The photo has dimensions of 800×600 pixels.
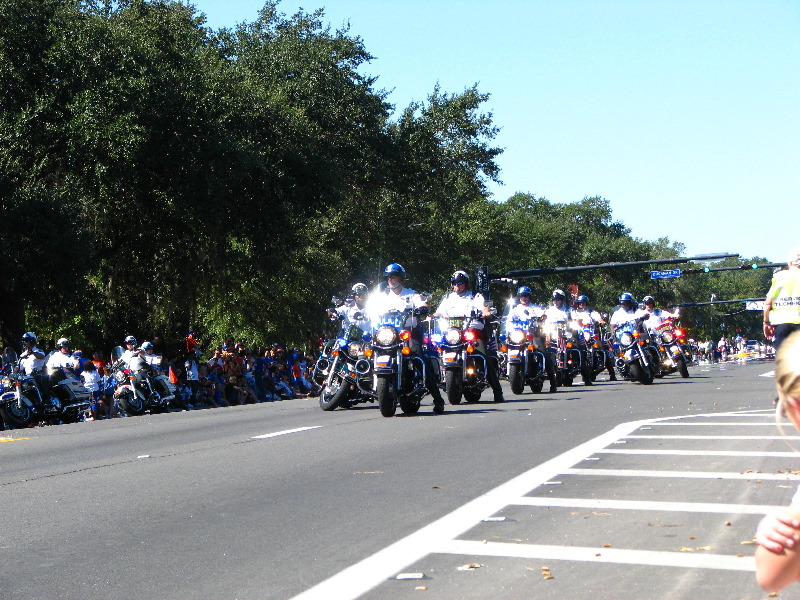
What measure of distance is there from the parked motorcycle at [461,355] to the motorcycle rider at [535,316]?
3.93 meters

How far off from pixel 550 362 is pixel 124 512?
15230mm

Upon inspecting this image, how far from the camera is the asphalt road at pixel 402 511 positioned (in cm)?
566

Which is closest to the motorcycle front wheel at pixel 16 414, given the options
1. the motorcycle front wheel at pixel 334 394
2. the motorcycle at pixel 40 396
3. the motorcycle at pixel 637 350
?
the motorcycle at pixel 40 396

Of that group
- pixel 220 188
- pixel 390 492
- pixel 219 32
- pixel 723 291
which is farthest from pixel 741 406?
pixel 723 291

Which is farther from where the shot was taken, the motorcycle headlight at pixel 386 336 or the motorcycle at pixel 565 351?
the motorcycle at pixel 565 351

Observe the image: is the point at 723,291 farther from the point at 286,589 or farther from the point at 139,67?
the point at 286,589

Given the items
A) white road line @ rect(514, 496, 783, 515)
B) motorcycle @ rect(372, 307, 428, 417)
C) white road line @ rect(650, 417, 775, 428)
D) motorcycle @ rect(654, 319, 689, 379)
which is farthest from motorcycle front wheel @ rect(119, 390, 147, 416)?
white road line @ rect(514, 496, 783, 515)

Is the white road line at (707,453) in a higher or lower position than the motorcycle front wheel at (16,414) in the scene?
lower

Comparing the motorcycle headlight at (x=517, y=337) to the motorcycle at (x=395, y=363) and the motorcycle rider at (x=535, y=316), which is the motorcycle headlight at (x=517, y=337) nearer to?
the motorcycle rider at (x=535, y=316)

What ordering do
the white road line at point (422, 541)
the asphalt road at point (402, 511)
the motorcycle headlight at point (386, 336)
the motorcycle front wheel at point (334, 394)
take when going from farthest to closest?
1. the motorcycle front wheel at point (334, 394)
2. the motorcycle headlight at point (386, 336)
3. the asphalt road at point (402, 511)
4. the white road line at point (422, 541)

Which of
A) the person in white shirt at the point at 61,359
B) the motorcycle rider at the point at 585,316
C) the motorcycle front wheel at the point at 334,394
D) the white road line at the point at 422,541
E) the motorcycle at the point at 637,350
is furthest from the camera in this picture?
the motorcycle rider at the point at 585,316

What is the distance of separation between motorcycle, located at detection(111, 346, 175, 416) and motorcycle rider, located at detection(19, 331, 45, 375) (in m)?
2.01

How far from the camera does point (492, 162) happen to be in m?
49.1

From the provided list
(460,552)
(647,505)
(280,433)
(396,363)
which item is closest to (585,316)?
(396,363)
